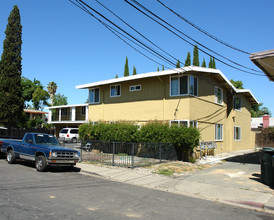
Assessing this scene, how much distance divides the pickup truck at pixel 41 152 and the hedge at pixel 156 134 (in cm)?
545

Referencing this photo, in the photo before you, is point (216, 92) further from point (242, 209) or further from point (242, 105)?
point (242, 209)

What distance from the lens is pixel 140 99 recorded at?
63.1 feet

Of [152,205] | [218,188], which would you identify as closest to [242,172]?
[218,188]

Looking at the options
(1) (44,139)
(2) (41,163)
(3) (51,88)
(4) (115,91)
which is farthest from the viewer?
(3) (51,88)

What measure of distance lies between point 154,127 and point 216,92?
7320 millimetres

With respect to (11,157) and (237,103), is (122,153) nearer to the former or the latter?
(11,157)

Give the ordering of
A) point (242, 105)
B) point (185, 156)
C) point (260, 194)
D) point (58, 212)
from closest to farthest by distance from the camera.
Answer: point (58, 212)
point (260, 194)
point (185, 156)
point (242, 105)

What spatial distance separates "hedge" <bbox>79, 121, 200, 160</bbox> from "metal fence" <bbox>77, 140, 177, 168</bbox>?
558 mm

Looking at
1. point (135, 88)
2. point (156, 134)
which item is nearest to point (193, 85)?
point (156, 134)

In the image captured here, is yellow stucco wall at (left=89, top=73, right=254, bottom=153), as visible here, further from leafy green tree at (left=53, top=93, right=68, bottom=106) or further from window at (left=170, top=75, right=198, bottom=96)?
leafy green tree at (left=53, top=93, right=68, bottom=106)

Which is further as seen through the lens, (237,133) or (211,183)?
(237,133)

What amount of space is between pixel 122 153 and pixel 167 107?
5470 millimetres

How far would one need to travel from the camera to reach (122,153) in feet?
44.6

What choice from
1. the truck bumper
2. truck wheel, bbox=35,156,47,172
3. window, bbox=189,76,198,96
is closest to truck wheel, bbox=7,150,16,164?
truck wheel, bbox=35,156,47,172
